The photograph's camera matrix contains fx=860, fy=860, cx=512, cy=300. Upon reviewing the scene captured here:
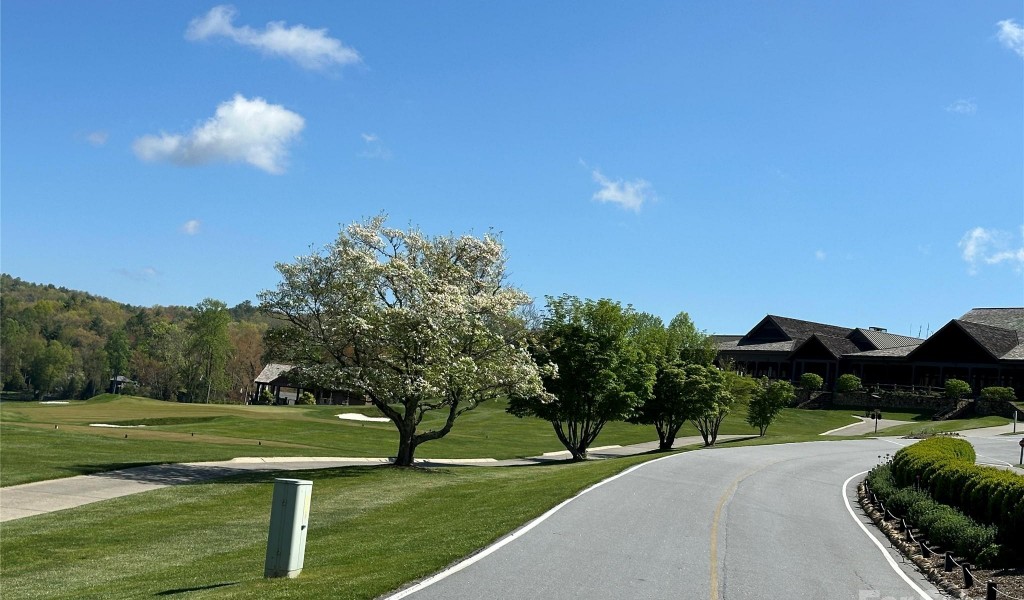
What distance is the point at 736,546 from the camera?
1672 centimetres

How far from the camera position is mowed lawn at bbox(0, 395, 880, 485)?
111 feet

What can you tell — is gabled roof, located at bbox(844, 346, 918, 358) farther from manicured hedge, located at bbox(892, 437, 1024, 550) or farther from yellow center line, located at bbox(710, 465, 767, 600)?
manicured hedge, located at bbox(892, 437, 1024, 550)

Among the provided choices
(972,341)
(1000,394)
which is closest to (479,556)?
(1000,394)

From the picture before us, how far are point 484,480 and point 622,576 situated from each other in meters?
18.2

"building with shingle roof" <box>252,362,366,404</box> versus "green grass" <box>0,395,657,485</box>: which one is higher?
"building with shingle roof" <box>252,362,366,404</box>

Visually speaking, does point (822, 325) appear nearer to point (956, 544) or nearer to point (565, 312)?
point (565, 312)

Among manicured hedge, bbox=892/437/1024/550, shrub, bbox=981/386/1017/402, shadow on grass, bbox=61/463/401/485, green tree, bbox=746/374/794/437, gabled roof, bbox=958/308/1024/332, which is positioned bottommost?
shadow on grass, bbox=61/463/401/485

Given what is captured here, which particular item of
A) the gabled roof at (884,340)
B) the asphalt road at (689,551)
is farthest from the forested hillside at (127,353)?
the asphalt road at (689,551)

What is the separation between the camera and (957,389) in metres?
74.9

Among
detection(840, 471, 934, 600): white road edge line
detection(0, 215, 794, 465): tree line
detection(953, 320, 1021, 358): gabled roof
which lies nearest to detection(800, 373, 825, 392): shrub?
detection(953, 320, 1021, 358): gabled roof

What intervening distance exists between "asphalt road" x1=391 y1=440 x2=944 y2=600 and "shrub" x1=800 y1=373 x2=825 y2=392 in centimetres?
6179

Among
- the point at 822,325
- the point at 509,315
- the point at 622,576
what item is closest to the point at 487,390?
the point at 509,315

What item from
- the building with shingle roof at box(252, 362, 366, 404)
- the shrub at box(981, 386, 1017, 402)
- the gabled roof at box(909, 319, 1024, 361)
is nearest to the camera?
the shrub at box(981, 386, 1017, 402)

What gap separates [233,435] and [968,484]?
139ft
